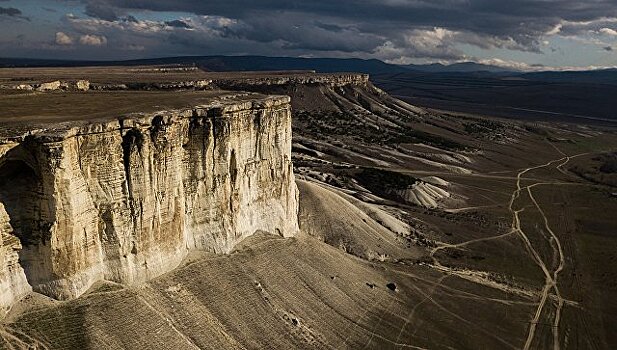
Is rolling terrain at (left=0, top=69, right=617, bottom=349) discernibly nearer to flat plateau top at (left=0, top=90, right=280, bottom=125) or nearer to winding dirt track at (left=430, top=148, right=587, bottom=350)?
winding dirt track at (left=430, top=148, right=587, bottom=350)

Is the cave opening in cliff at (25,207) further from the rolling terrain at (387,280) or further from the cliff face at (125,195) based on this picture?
the rolling terrain at (387,280)

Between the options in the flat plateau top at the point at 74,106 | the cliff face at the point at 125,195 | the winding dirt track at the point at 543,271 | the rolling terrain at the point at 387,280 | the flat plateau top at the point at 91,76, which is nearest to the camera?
the cliff face at the point at 125,195

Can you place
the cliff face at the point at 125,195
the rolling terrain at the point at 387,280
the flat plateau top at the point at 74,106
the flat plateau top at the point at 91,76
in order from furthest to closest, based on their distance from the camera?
1. the flat plateau top at the point at 91,76
2. the flat plateau top at the point at 74,106
3. the rolling terrain at the point at 387,280
4. the cliff face at the point at 125,195

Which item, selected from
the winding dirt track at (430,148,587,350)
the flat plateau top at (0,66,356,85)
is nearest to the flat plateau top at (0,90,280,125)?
Result: the winding dirt track at (430,148,587,350)

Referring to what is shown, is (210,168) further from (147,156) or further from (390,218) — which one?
(390,218)

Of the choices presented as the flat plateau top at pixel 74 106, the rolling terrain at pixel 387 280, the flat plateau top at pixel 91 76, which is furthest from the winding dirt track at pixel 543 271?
the flat plateau top at pixel 91 76

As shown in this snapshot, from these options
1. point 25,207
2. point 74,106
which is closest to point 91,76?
point 74,106

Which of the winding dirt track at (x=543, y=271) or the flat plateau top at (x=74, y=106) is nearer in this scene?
the flat plateau top at (x=74, y=106)

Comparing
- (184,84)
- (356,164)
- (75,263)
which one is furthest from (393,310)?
(184,84)
